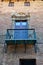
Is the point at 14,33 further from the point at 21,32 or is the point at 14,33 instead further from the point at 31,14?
the point at 31,14

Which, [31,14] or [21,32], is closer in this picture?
[21,32]

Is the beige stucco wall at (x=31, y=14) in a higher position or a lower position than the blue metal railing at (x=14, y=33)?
higher

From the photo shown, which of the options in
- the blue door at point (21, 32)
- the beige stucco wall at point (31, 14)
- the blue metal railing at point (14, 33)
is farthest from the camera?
the beige stucco wall at point (31, 14)

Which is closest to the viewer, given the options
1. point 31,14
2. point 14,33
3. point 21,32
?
point 21,32

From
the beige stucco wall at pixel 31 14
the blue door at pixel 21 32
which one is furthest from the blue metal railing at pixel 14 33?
the beige stucco wall at pixel 31 14

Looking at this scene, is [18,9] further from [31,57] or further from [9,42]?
[31,57]

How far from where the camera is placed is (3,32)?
1190cm

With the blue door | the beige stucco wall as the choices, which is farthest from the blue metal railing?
the beige stucco wall

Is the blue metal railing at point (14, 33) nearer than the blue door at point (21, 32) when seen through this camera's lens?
Yes

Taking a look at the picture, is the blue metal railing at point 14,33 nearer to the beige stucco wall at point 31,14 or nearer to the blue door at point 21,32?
the blue door at point 21,32

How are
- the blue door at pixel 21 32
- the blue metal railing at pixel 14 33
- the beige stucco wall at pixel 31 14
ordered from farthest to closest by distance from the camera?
the beige stucco wall at pixel 31 14 < the blue door at pixel 21 32 < the blue metal railing at pixel 14 33

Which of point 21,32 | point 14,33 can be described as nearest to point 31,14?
point 21,32

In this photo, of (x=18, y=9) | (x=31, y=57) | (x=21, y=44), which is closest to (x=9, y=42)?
(x=21, y=44)

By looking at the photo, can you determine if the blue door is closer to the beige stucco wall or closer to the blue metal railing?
the blue metal railing
